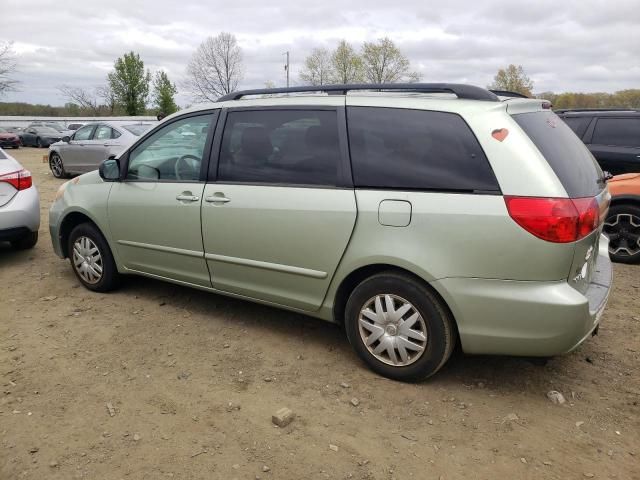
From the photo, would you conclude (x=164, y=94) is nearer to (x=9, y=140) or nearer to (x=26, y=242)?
(x=9, y=140)

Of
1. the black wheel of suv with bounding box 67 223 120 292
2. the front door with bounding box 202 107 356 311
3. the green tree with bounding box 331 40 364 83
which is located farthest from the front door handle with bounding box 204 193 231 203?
the green tree with bounding box 331 40 364 83

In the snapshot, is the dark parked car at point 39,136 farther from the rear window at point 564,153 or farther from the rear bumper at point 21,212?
the rear window at point 564,153

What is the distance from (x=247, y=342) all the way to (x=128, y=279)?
1.81 metres

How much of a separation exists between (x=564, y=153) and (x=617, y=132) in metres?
4.53

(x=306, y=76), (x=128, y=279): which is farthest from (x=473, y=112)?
(x=306, y=76)

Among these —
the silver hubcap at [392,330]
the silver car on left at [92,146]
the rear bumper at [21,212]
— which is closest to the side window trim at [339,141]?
the silver hubcap at [392,330]

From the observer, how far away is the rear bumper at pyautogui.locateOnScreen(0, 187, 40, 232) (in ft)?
18.3

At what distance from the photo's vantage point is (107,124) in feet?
42.1

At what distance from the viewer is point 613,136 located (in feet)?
22.4

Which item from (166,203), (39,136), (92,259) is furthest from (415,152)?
(39,136)

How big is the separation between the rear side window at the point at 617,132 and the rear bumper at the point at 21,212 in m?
6.84

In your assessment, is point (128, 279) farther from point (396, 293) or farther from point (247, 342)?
point (396, 293)

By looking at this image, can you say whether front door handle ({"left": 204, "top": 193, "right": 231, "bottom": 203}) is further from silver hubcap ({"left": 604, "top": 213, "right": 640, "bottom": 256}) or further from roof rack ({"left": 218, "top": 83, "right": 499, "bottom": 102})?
silver hubcap ({"left": 604, "top": 213, "right": 640, "bottom": 256})

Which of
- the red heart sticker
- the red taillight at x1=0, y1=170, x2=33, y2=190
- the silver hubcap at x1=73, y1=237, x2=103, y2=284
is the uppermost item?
the red heart sticker
